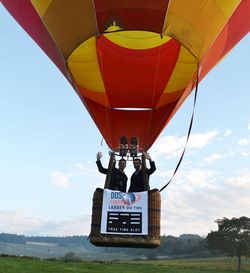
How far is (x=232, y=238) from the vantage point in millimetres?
56594

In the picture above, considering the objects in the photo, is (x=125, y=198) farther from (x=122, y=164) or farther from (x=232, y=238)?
(x=232, y=238)

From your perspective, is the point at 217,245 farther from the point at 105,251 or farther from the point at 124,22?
the point at 105,251

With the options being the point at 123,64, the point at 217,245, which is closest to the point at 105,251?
the point at 217,245

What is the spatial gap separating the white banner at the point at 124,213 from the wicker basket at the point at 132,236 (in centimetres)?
6

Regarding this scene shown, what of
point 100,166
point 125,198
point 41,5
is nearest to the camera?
point 125,198

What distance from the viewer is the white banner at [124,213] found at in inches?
297

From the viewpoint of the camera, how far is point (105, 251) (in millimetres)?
140125

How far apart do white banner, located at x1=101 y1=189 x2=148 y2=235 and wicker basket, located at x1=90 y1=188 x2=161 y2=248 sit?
0.06m

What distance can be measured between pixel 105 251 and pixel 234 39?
13526cm

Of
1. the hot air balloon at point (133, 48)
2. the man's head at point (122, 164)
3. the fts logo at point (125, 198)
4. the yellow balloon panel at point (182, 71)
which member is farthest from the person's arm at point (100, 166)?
the yellow balloon panel at point (182, 71)

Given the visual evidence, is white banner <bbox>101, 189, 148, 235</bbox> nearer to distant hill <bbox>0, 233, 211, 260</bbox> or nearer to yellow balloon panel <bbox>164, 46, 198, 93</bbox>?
yellow balloon panel <bbox>164, 46, 198, 93</bbox>

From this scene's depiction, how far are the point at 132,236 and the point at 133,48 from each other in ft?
12.6

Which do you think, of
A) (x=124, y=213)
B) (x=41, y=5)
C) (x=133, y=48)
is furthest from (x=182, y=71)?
(x=124, y=213)

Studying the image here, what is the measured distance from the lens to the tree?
56031mm
